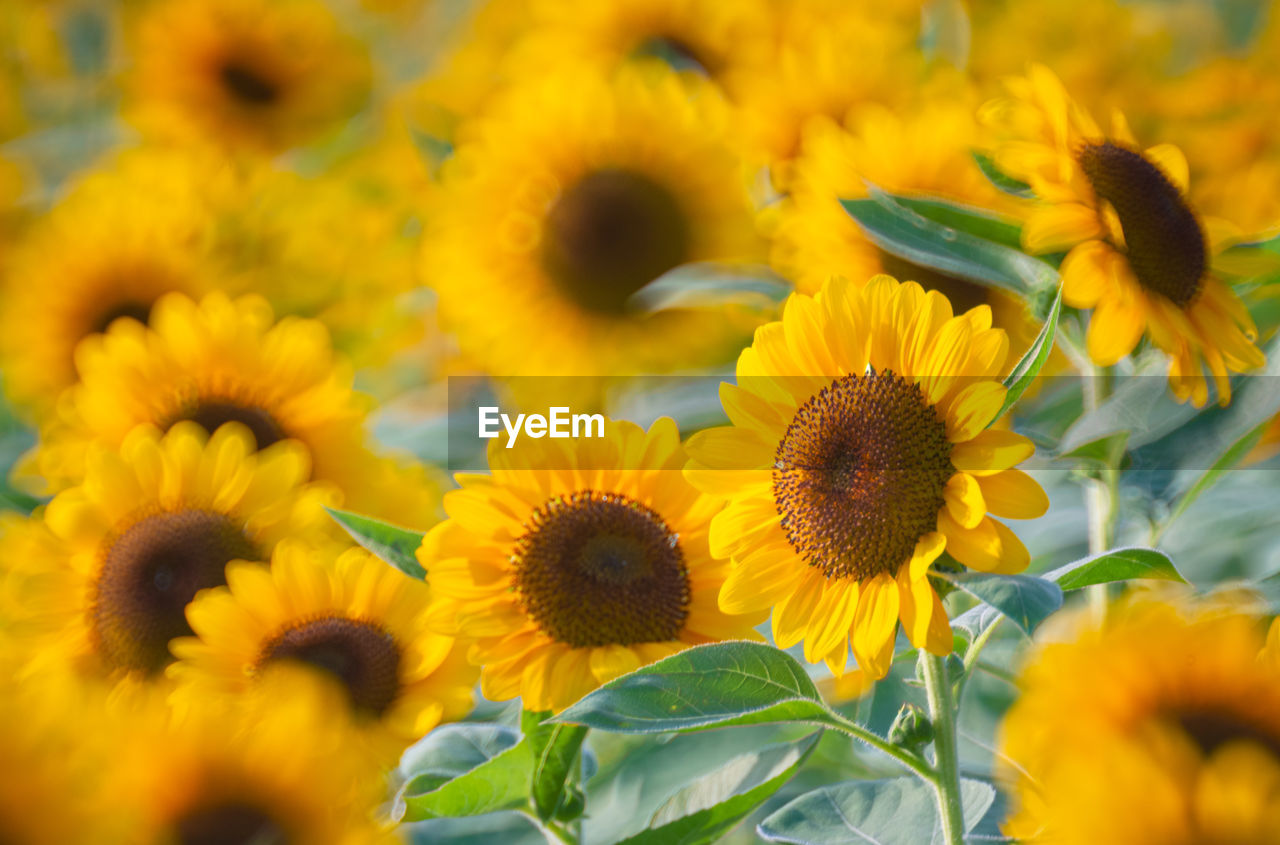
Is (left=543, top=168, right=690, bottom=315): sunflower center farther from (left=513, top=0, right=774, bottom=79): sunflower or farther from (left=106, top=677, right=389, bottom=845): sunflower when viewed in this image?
(left=106, top=677, right=389, bottom=845): sunflower

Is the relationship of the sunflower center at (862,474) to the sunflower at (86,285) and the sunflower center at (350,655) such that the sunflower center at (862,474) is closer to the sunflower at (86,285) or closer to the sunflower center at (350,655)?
the sunflower center at (350,655)

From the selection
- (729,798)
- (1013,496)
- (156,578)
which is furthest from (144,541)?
(1013,496)

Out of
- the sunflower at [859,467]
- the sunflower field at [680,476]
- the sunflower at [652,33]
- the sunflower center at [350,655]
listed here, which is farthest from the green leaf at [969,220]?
the sunflower at [652,33]

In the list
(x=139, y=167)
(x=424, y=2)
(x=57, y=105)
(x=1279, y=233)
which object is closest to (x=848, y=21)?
(x=1279, y=233)

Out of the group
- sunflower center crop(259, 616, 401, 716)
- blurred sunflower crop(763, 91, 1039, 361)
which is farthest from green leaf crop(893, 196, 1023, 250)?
sunflower center crop(259, 616, 401, 716)

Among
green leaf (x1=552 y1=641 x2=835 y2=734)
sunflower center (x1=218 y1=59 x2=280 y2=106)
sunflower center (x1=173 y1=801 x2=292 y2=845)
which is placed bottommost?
sunflower center (x1=173 y1=801 x2=292 y2=845)

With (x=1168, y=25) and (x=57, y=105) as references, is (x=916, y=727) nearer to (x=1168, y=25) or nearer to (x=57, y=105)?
(x=1168, y=25)
